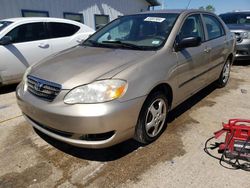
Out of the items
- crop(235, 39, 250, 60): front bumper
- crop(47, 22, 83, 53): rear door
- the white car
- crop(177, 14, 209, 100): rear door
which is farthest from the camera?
crop(235, 39, 250, 60): front bumper

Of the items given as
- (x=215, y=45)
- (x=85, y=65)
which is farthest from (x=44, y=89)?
(x=215, y=45)

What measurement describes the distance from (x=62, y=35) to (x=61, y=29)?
154 mm

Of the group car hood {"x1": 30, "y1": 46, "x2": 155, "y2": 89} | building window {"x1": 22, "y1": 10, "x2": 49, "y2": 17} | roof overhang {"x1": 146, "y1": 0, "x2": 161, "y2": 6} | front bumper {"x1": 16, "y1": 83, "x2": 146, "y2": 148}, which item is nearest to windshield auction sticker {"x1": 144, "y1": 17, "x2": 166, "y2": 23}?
car hood {"x1": 30, "y1": 46, "x2": 155, "y2": 89}

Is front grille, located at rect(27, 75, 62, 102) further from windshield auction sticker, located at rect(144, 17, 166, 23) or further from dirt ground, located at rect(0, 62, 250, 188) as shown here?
windshield auction sticker, located at rect(144, 17, 166, 23)

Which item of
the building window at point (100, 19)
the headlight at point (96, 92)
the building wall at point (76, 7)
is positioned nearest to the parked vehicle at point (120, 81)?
the headlight at point (96, 92)

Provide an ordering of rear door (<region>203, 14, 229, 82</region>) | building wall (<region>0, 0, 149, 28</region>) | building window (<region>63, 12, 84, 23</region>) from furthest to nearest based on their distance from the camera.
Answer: building window (<region>63, 12, 84, 23</region>), building wall (<region>0, 0, 149, 28</region>), rear door (<region>203, 14, 229, 82</region>)

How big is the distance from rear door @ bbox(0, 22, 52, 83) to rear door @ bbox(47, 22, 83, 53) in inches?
7.0

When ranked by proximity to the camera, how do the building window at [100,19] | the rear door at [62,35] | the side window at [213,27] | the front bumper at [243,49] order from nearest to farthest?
the side window at [213,27]
the rear door at [62,35]
the front bumper at [243,49]
the building window at [100,19]

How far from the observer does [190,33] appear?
12.3 ft

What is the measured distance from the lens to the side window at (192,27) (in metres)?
3.54

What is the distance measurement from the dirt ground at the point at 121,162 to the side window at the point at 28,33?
7.48 feet

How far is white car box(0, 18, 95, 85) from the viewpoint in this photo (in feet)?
17.0

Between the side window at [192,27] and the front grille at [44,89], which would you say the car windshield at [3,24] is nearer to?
the front grille at [44,89]

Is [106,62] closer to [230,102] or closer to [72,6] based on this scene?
[230,102]
